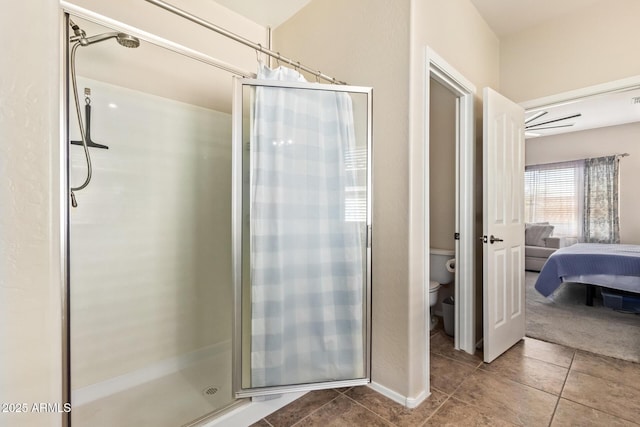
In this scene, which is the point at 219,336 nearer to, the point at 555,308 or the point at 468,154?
the point at 468,154

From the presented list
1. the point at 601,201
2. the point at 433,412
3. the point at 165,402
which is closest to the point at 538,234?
the point at 601,201

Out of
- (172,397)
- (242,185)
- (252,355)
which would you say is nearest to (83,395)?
(172,397)

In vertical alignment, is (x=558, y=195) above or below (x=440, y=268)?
above

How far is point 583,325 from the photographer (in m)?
→ 2.91

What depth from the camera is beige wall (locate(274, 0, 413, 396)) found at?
66.7 inches

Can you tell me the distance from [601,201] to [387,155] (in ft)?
20.6

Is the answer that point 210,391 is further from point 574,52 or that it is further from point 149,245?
point 574,52

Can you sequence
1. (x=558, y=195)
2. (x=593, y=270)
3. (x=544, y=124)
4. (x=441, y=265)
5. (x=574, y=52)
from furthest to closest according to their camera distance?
1. (x=558, y=195)
2. (x=544, y=124)
3. (x=593, y=270)
4. (x=441, y=265)
5. (x=574, y=52)

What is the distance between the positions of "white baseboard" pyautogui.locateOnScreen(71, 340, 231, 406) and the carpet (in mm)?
2828

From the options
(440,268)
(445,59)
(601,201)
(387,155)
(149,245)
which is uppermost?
(445,59)

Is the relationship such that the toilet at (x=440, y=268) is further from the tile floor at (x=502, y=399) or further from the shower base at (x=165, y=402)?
the shower base at (x=165, y=402)

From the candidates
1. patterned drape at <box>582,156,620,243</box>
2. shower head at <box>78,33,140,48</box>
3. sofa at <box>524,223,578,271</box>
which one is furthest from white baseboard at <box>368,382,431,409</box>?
patterned drape at <box>582,156,620,243</box>

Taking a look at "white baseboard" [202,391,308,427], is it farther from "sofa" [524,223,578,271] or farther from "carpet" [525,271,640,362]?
"sofa" [524,223,578,271]

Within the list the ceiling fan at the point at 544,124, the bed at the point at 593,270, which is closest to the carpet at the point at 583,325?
the bed at the point at 593,270
